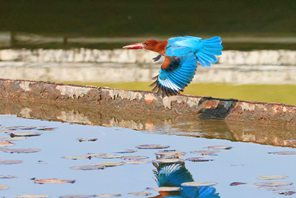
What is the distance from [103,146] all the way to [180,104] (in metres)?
1.48

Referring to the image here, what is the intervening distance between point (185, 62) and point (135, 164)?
1280 millimetres

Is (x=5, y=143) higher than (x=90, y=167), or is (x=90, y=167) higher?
(x=5, y=143)

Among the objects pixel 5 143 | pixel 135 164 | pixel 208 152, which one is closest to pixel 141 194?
pixel 135 164

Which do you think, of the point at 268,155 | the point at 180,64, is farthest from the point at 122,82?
the point at 268,155

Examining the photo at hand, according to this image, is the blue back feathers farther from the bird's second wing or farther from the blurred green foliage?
the blurred green foliage

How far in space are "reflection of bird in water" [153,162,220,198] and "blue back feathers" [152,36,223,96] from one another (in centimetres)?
115

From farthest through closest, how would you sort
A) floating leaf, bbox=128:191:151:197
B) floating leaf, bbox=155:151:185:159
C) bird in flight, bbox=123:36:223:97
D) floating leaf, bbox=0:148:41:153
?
bird in flight, bbox=123:36:223:97 → floating leaf, bbox=0:148:41:153 → floating leaf, bbox=155:151:185:159 → floating leaf, bbox=128:191:151:197

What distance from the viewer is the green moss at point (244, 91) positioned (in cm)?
892

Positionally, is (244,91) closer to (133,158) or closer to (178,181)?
(133,158)

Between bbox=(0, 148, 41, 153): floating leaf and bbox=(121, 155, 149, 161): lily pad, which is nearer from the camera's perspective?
bbox=(121, 155, 149, 161): lily pad

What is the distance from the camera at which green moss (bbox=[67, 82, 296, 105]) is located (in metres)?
8.92

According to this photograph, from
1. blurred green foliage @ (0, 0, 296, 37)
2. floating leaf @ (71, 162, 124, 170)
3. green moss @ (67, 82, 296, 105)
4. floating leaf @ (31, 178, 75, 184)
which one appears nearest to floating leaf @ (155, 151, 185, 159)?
floating leaf @ (71, 162, 124, 170)

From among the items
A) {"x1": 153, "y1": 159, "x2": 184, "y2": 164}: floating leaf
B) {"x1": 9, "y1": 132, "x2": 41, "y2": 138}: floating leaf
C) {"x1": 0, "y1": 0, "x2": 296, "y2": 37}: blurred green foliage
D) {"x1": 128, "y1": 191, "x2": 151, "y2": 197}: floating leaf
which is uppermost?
{"x1": 0, "y1": 0, "x2": 296, "y2": 37}: blurred green foliage

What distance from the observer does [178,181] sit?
19.1ft
